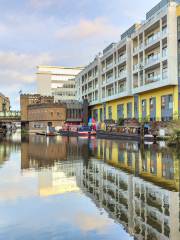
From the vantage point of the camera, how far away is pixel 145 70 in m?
60.1

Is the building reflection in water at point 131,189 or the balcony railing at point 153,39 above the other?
the balcony railing at point 153,39

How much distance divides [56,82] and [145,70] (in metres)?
90.9

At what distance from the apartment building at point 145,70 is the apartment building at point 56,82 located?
187 feet

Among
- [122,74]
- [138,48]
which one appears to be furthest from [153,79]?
[122,74]

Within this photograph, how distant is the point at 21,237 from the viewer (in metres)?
7.90

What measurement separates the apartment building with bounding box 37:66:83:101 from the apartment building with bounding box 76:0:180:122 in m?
57.1

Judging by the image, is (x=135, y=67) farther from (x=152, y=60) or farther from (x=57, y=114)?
(x=57, y=114)

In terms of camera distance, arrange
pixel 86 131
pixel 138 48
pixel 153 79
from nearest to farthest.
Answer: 1. pixel 153 79
2. pixel 138 48
3. pixel 86 131

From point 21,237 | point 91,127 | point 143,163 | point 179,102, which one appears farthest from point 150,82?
point 21,237

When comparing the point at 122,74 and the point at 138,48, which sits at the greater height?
the point at 138,48

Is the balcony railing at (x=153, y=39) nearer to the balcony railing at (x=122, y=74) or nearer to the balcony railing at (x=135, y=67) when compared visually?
the balcony railing at (x=135, y=67)

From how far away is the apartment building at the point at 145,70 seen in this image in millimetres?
50594

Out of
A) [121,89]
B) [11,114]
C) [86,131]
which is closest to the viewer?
[121,89]

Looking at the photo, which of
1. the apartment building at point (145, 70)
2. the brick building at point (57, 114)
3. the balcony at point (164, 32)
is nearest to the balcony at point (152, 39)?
the apartment building at point (145, 70)
